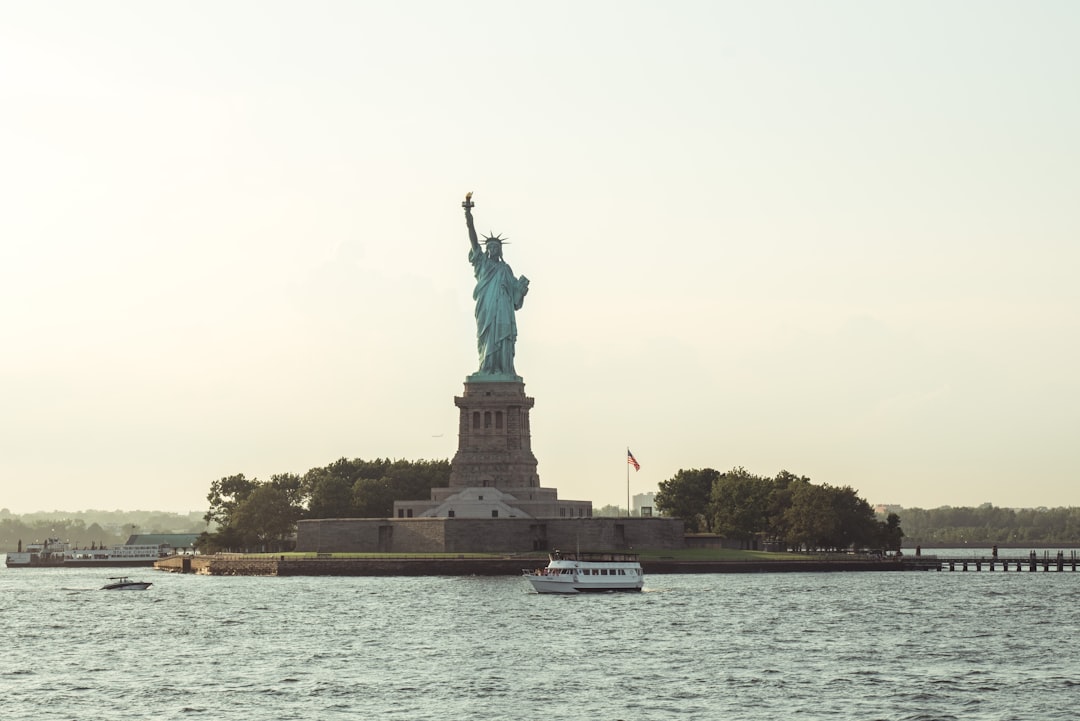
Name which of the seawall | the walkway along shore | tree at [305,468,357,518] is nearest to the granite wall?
the walkway along shore

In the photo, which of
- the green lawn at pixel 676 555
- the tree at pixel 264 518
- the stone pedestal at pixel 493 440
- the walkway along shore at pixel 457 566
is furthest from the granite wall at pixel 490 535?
the tree at pixel 264 518

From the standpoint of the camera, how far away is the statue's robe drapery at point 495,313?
522 feet

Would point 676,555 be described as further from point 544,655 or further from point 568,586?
point 544,655

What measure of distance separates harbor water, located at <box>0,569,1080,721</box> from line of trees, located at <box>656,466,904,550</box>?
49.0 meters

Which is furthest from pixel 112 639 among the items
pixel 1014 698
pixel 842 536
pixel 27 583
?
pixel 842 536

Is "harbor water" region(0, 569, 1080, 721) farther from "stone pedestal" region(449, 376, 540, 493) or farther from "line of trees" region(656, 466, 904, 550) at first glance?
"line of trees" region(656, 466, 904, 550)

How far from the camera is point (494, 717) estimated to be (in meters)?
59.0

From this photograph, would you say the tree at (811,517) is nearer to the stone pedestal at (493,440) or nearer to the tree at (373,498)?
the stone pedestal at (493,440)

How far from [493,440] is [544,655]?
7973cm

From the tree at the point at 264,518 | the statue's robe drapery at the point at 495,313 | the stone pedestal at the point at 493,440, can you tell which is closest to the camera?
the stone pedestal at the point at 493,440

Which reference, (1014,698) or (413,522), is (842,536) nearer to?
(413,522)

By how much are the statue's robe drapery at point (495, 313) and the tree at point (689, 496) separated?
40.8m

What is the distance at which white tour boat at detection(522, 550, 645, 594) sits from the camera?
395 feet

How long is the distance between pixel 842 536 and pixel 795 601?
223ft
